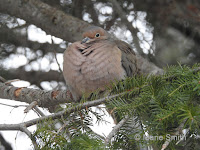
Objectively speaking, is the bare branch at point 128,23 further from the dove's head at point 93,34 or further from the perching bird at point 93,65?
the perching bird at point 93,65

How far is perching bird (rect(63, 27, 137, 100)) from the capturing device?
244cm

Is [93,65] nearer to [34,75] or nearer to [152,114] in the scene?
[152,114]

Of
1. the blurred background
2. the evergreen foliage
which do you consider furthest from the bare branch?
the evergreen foliage

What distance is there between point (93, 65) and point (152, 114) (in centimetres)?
104

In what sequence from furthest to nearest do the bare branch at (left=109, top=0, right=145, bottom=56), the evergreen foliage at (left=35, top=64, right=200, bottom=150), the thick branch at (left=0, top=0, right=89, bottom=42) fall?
the thick branch at (left=0, top=0, right=89, bottom=42)
the bare branch at (left=109, top=0, right=145, bottom=56)
the evergreen foliage at (left=35, top=64, right=200, bottom=150)

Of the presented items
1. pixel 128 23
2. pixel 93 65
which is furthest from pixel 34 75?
pixel 93 65

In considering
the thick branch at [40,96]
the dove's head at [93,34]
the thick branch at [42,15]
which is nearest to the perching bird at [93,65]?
the dove's head at [93,34]

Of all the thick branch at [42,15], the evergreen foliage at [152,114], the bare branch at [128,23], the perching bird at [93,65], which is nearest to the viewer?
the evergreen foliage at [152,114]

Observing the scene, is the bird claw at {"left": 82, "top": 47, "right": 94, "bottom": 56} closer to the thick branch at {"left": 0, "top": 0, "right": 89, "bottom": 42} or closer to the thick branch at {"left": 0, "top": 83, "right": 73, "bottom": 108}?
the thick branch at {"left": 0, "top": 83, "right": 73, "bottom": 108}

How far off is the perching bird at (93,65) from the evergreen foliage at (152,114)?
635 mm

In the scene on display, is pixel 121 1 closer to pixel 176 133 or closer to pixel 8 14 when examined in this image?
pixel 8 14

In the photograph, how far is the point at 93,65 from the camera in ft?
7.99

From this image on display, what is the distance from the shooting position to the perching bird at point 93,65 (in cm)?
244

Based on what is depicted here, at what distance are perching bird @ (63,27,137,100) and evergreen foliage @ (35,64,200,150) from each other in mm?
635
